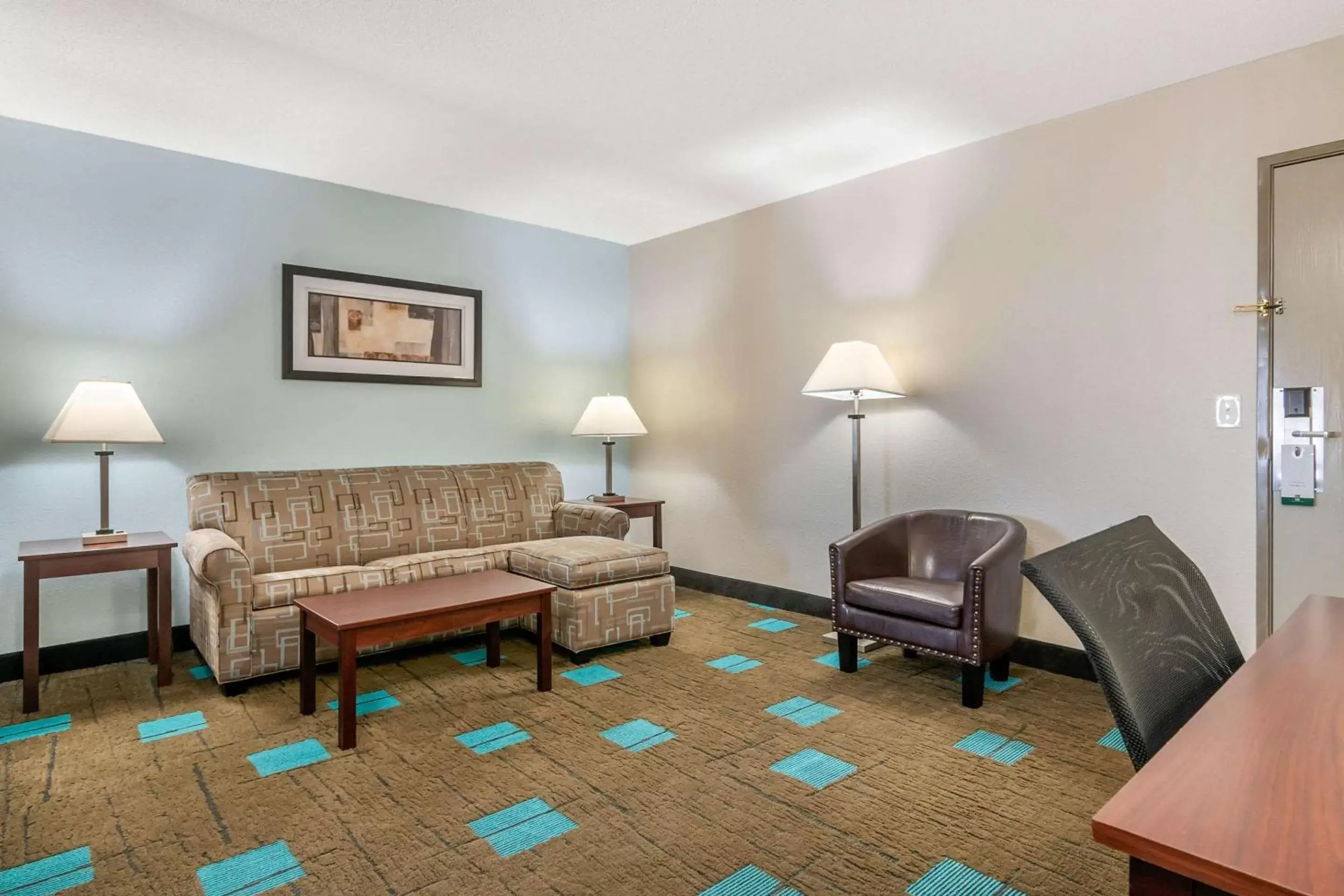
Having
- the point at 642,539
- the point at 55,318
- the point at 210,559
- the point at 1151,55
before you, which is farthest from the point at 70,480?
the point at 1151,55

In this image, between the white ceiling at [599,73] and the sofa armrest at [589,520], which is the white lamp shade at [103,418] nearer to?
the white ceiling at [599,73]

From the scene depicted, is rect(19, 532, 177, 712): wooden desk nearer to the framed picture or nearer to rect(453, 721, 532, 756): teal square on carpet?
the framed picture

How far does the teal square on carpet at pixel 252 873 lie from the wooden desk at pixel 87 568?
1.60 metres

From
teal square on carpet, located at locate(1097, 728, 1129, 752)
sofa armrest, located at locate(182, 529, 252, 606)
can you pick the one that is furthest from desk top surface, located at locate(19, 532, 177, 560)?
teal square on carpet, located at locate(1097, 728, 1129, 752)

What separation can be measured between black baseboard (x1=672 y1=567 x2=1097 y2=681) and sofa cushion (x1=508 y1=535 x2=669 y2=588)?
0.98 metres

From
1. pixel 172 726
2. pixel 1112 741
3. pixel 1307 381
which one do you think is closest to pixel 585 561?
pixel 172 726

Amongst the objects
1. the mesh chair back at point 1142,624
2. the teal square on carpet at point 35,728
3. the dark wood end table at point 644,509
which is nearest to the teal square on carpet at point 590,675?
the dark wood end table at point 644,509

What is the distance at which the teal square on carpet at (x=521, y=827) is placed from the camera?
1.95 meters

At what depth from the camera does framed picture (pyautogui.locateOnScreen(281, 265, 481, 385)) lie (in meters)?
4.07

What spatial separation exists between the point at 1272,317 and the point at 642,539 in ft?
12.3

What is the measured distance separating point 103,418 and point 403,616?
164 cm

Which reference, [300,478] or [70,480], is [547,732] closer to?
[300,478]

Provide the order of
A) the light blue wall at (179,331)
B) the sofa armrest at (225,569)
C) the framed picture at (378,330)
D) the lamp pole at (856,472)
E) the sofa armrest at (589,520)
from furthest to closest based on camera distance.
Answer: the sofa armrest at (589,520) < the framed picture at (378,330) < the lamp pole at (856,472) < the light blue wall at (179,331) < the sofa armrest at (225,569)

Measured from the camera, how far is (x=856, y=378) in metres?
3.53
